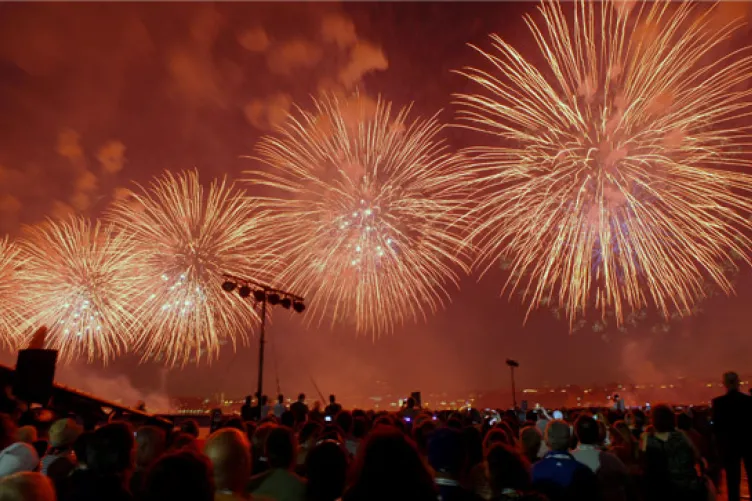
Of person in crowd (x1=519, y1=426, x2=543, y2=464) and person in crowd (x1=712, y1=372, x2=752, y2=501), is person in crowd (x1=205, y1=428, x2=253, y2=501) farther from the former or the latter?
person in crowd (x1=712, y1=372, x2=752, y2=501)

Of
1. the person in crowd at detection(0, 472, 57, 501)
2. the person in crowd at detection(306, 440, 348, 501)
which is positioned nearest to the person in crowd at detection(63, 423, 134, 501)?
the person in crowd at detection(0, 472, 57, 501)

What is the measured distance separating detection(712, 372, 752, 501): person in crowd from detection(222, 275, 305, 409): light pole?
46.2ft

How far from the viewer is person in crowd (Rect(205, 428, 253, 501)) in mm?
3922

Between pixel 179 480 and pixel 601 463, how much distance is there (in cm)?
458

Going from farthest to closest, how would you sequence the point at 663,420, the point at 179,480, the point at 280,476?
1. the point at 663,420
2. the point at 280,476
3. the point at 179,480

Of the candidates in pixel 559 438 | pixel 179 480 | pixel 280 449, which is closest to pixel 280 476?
pixel 280 449

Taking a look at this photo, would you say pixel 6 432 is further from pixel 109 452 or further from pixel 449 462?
pixel 449 462

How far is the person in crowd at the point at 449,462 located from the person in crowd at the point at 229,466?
5.01ft

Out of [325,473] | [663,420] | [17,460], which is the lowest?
[17,460]

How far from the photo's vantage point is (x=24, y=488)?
10.5 ft

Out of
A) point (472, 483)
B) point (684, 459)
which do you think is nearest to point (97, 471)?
point (472, 483)

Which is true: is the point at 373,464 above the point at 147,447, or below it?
above

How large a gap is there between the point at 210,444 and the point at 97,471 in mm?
965

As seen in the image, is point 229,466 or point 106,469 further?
point 106,469
